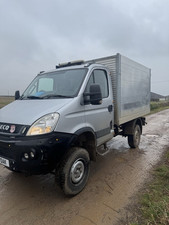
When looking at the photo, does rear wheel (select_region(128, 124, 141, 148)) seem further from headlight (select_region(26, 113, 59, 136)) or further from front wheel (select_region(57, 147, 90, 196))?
headlight (select_region(26, 113, 59, 136))

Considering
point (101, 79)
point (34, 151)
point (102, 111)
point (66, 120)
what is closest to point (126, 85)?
point (101, 79)

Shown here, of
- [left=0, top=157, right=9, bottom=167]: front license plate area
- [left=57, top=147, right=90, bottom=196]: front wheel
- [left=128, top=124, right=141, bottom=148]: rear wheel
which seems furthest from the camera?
[left=128, top=124, right=141, bottom=148]: rear wheel

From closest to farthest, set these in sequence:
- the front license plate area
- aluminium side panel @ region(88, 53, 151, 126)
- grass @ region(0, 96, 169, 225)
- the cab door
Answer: grass @ region(0, 96, 169, 225) < the front license plate area < the cab door < aluminium side panel @ region(88, 53, 151, 126)

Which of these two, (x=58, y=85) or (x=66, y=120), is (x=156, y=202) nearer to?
(x=66, y=120)

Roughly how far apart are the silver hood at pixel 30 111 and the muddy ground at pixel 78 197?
1412 millimetres

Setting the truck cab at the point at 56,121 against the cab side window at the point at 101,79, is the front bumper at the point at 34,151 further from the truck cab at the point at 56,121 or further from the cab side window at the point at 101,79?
the cab side window at the point at 101,79

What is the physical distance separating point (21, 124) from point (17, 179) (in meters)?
1.74

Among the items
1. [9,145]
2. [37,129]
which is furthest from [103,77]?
[9,145]

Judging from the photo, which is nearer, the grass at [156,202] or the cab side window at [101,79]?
the grass at [156,202]

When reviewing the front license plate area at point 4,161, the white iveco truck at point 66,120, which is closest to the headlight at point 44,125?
the white iveco truck at point 66,120

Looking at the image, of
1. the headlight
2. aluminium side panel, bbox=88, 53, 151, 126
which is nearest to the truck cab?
the headlight

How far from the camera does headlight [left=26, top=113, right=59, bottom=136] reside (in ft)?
8.08

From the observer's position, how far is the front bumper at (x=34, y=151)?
239 cm

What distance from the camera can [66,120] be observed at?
107 inches
